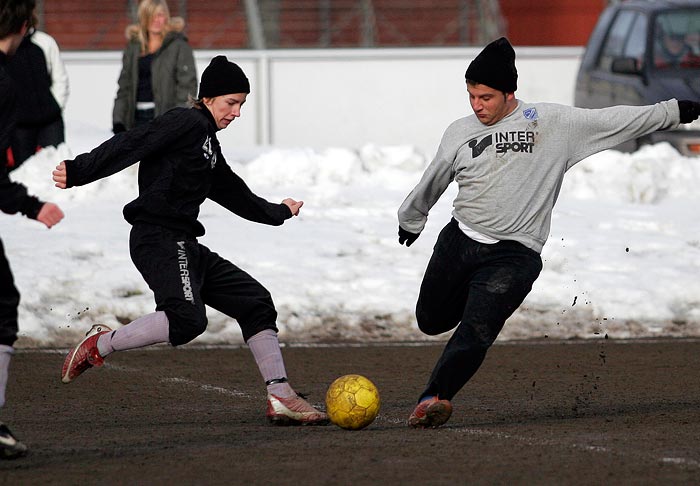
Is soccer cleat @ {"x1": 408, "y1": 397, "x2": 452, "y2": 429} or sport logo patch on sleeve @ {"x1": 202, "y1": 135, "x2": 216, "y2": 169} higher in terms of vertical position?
sport logo patch on sleeve @ {"x1": 202, "y1": 135, "x2": 216, "y2": 169}

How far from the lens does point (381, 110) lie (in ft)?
67.7

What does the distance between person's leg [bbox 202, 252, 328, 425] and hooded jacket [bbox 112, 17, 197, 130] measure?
5504 mm

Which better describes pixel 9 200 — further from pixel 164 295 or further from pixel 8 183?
pixel 164 295

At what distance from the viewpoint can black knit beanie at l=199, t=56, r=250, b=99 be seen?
6.97m

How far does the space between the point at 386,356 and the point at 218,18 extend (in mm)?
13892

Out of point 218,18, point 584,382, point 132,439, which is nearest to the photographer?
point 132,439

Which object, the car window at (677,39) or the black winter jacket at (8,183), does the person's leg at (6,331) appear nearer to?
the black winter jacket at (8,183)

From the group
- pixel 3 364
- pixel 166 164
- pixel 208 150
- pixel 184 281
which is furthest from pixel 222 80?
pixel 3 364

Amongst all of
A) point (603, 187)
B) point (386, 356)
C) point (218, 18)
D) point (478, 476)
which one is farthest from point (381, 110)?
point (478, 476)

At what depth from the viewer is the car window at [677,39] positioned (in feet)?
49.1

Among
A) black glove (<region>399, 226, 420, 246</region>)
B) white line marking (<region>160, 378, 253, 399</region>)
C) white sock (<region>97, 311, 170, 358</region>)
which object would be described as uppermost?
black glove (<region>399, 226, 420, 246</region>)

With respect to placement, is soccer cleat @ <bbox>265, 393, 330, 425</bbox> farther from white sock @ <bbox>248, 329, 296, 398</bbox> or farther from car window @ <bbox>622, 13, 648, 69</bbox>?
car window @ <bbox>622, 13, 648, 69</bbox>

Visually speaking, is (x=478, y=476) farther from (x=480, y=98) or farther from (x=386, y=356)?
(x=386, y=356)

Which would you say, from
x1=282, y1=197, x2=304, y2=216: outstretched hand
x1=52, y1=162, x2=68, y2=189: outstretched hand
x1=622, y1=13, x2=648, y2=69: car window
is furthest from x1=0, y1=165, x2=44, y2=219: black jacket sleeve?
x1=622, y1=13, x2=648, y2=69: car window
